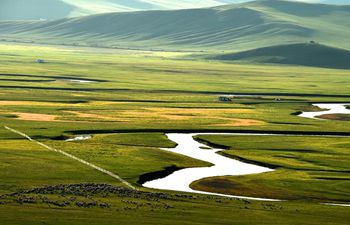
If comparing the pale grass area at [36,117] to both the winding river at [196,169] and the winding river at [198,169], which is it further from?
the winding river at [198,169]

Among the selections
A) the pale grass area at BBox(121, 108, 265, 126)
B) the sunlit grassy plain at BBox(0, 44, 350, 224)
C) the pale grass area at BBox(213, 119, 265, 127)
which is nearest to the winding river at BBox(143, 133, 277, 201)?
the sunlit grassy plain at BBox(0, 44, 350, 224)

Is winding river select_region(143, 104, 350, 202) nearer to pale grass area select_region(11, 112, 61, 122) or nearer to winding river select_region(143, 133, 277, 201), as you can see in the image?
winding river select_region(143, 133, 277, 201)

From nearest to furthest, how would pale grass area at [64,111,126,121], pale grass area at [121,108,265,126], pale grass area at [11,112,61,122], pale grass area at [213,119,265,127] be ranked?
pale grass area at [11,112,61,122], pale grass area at [213,119,265,127], pale grass area at [64,111,126,121], pale grass area at [121,108,265,126]

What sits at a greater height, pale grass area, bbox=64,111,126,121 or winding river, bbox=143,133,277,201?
winding river, bbox=143,133,277,201

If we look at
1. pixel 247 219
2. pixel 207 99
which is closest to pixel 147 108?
pixel 207 99

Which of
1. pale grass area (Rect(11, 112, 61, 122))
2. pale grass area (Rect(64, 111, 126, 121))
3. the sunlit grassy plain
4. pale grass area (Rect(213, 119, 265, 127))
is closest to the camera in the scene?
the sunlit grassy plain

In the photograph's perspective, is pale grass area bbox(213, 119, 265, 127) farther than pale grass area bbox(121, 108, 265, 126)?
No

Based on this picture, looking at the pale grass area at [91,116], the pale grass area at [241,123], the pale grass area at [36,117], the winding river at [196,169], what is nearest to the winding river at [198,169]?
the winding river at [196,169]

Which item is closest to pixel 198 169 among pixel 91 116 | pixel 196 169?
pixel 196 169

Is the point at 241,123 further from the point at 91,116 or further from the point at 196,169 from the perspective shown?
the point at 196,169
